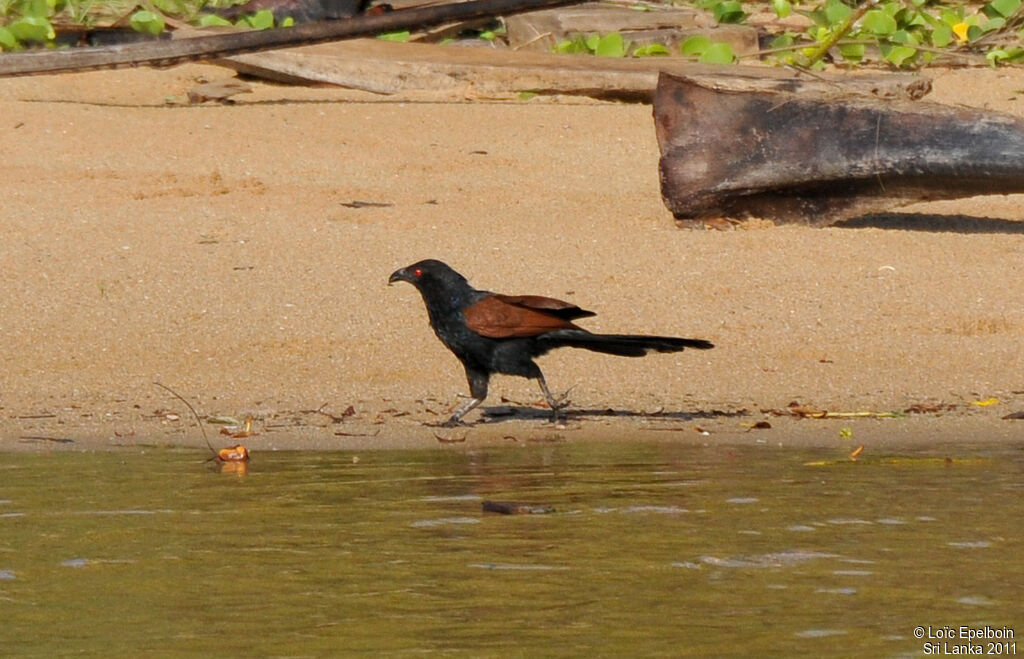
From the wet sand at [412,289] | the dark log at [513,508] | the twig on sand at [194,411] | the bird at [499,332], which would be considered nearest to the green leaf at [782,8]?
the wet sand at [412,289]

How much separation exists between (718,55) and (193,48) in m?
3.45

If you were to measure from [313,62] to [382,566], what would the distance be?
293 inches

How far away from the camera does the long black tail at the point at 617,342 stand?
627 centimetres

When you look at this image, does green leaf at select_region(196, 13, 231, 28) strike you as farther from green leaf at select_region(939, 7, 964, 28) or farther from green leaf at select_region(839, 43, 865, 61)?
green leaf at select_region(939, 7, 964, 28)

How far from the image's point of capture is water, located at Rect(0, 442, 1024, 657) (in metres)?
3.85

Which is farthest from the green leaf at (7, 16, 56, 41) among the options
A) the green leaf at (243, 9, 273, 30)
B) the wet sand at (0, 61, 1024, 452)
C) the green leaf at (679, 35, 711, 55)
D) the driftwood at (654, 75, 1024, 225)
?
the driftwood at (654, 75, 1024, 225)

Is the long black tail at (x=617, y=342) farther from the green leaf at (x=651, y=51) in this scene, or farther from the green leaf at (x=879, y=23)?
the green leaf at (x=879, y=23)

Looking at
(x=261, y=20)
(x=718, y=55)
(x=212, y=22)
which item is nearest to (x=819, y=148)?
(x=718, y=55)

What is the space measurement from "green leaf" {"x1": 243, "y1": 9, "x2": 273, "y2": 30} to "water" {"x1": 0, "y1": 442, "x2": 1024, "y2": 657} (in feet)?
20.7

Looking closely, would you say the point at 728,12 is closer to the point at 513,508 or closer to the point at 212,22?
the point at 212,22

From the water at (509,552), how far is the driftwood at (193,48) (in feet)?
15.8

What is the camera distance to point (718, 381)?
276 inches

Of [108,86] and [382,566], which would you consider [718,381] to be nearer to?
[382,566]

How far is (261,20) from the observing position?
11.8 meters
